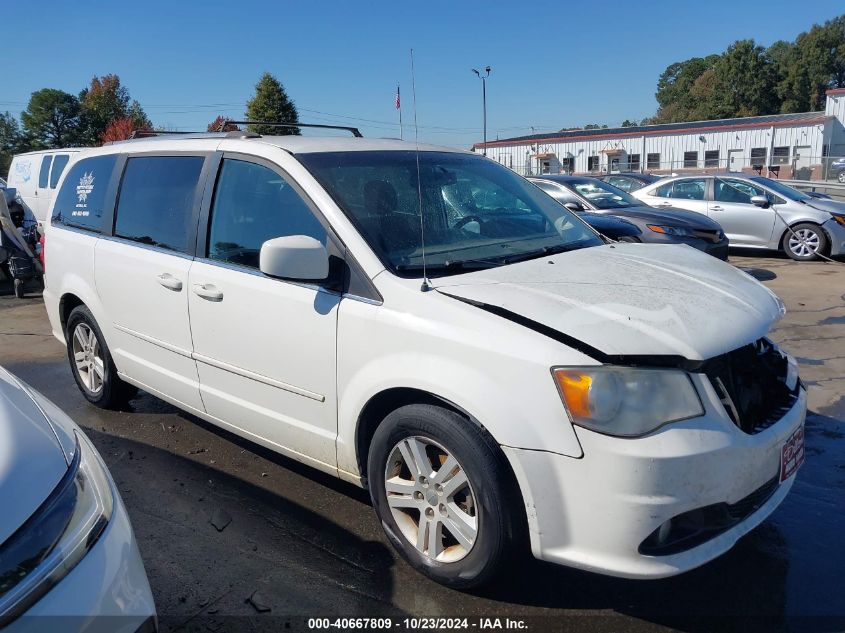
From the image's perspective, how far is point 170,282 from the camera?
372 centimetres

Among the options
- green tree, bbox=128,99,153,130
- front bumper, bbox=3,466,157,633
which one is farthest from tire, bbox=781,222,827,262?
green tree, bbox=128,99,153,130

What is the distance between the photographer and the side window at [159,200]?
3.83 m

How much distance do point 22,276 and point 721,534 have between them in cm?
986

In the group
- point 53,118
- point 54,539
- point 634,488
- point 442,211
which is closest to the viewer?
point 54,539

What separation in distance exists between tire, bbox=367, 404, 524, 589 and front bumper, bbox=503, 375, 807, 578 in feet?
0.32

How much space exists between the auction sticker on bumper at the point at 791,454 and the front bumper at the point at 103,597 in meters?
2.27

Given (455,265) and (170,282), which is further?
(170,282)

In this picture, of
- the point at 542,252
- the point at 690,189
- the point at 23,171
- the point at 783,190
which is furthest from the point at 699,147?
the point at 542,252

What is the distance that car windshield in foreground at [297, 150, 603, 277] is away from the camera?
3.08m

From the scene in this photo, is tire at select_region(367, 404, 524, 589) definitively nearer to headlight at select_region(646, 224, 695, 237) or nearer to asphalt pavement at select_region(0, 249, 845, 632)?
asphalt pavement at select_region(0, 249, 845, 632)

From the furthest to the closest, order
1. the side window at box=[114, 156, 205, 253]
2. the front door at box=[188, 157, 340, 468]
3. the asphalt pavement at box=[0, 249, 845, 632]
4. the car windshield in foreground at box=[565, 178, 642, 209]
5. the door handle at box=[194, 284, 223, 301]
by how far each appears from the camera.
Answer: the car windshield in foreground at box=[565, 178, 642, 209]
the side window at box=[114, 156, 205, 253]
the door handle at box=[194, 284, 223, 301]
the front door at box=[188, 157, 340, 468]
the asphalt pavement at box=[0, 249, 845, 632]

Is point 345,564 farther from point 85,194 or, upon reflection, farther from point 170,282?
point 85,194

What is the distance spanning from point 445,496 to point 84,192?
11.8 feet

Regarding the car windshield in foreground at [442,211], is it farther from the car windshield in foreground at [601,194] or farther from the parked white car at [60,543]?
the car windshield in foreground at [601,194]
